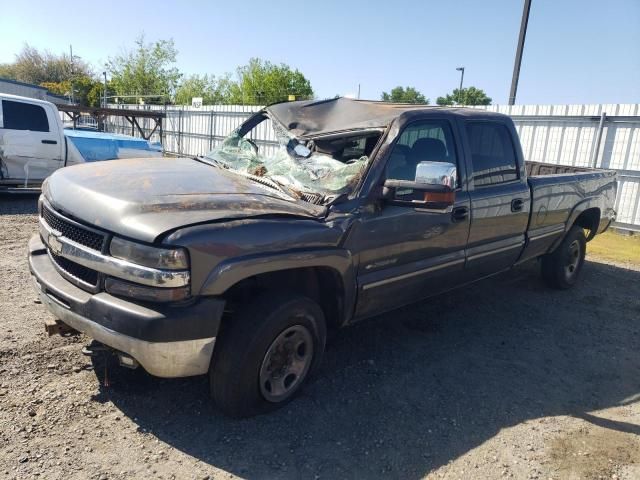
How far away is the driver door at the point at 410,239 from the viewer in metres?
3.24

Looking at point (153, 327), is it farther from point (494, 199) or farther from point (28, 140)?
point (28, 140)

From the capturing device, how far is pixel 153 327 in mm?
2316

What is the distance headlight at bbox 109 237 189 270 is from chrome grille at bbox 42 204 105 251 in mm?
240

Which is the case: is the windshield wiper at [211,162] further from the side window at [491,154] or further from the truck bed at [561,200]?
the truck bed at [561,200]

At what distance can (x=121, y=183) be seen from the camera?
2.89 meters

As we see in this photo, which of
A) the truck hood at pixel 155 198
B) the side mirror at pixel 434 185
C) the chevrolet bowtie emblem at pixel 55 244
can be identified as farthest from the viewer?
the side mirror at pixel 434 185

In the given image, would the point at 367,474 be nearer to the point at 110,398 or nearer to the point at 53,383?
the point at 110,398

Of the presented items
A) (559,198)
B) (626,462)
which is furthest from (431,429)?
(559,198)

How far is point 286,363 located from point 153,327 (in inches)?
38.2

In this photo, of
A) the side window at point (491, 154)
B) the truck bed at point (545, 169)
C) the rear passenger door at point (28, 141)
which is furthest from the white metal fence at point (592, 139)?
the rear passenger door at point (28, 141)

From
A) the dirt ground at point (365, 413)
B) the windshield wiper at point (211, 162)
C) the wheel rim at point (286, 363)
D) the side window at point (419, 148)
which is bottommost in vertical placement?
the dirt ground at point (365, 413)

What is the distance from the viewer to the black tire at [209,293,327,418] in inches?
104

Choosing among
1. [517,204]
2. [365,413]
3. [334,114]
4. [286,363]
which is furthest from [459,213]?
[286,363]

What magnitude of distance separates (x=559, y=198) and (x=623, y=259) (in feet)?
13.0
